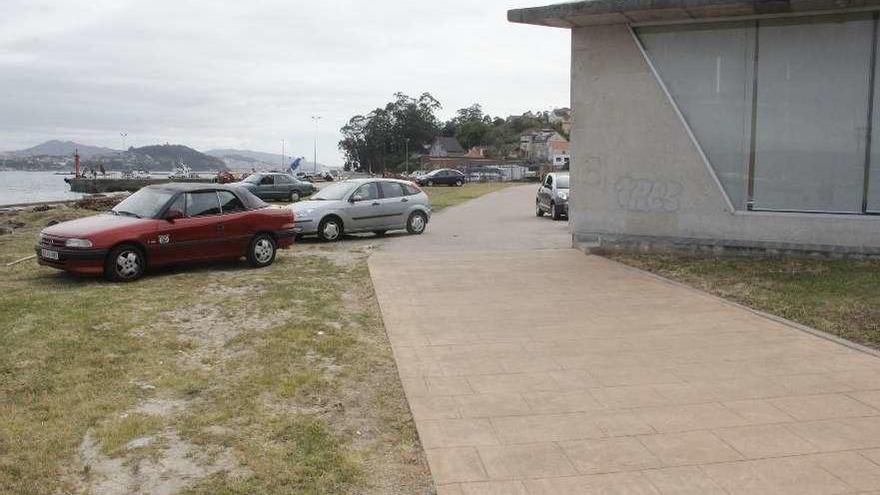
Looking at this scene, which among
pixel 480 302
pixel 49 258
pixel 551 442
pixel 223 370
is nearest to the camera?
pixel 551 442

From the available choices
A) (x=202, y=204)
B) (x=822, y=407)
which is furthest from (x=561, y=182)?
(x=822, y=407)

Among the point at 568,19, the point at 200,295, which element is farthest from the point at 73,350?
the point at 568,19

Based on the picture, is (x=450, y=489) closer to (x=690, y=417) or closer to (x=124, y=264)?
(x=690, y=417)

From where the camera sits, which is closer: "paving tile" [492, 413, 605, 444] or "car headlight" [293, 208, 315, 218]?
"paving tile" [492, 413, 605, 444]

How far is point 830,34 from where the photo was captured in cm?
1205

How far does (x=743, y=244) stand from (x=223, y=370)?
31.4 feet

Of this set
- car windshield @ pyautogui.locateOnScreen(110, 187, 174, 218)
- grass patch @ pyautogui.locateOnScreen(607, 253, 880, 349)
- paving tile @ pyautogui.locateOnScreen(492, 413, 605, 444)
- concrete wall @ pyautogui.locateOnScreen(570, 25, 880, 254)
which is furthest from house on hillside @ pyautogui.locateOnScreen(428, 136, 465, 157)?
paving tile @ pyautogui.locateOnScreen(492, 413, 605, 444)

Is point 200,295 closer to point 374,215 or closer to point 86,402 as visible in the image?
point 86,402

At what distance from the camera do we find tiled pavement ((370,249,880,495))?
4.28 metres

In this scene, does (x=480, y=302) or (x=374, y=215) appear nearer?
(x=480, y=302)

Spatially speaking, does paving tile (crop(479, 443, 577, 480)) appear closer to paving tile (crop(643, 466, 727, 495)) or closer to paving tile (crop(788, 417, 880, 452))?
paving tile (crop(643, 466, 727, 495))

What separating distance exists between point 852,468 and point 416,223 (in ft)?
48.5

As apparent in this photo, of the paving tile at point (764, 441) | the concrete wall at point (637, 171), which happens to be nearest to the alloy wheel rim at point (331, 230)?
the concrete wall at point (637, 171)

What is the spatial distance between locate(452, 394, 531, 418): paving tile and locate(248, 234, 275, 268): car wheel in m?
7.49
